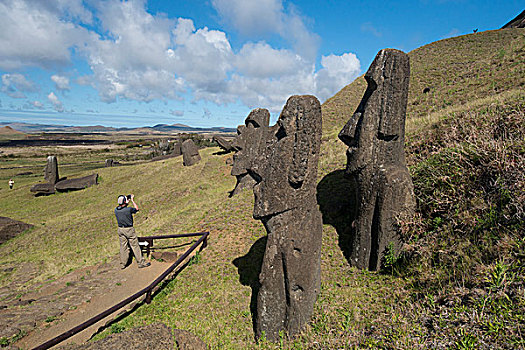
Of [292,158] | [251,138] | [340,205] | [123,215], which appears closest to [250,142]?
[251,138]

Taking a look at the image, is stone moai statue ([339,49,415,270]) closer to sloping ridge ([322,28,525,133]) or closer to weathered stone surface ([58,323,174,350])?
weathered stone surface ([58,323,174,350])

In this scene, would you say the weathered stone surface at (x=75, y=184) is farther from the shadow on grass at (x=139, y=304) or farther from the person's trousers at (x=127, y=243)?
the shadow on grass at (x=139, y=304)

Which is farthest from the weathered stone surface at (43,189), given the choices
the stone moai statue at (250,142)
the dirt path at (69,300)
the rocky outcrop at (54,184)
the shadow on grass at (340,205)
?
the shadow on grass at (340,205)

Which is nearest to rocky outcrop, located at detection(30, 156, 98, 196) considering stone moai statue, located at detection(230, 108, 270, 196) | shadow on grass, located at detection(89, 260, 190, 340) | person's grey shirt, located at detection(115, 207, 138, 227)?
stone moai statue, located at detection(230, 108, 270, 196)

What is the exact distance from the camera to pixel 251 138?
1588cm

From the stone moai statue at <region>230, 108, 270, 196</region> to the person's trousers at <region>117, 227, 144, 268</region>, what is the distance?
6.76m

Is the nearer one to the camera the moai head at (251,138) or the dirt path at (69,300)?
the dirt path at (69,300)

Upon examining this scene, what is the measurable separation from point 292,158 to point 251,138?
35.8ft

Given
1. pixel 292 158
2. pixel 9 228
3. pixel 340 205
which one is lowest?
pixel 9 228

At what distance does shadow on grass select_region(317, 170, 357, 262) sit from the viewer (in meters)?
8.02

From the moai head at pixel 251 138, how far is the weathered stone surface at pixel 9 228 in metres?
13.5

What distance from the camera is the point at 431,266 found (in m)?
5.57

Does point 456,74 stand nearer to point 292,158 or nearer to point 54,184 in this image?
point 292,158

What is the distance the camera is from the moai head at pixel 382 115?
6461 millimetres
